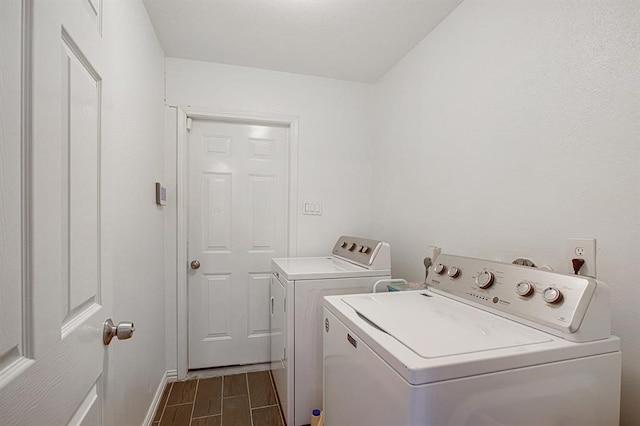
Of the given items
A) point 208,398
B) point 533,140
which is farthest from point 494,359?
point 208,398

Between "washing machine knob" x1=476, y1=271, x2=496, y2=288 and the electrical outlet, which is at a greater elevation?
the electrical outlet

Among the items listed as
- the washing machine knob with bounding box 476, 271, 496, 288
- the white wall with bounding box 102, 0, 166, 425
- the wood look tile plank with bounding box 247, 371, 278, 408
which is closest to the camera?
the washing machine knob with bounding box 476, 271, 496, 288

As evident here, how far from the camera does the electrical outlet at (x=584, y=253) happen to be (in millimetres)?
949

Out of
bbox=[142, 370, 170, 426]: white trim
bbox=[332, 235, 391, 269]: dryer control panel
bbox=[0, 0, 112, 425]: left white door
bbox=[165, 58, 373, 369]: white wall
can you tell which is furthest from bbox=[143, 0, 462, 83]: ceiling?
bbox=[142, 370, 170, 426]: white trim

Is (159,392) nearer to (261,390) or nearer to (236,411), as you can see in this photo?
(236,411)

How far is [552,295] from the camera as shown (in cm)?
83

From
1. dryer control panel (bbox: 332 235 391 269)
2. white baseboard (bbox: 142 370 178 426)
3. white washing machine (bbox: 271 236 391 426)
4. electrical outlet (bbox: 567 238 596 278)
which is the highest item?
electrical outlet (bbox: 567 238 596 278)

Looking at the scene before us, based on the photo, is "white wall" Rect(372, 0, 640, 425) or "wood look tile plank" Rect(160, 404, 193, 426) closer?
"white wall" Rect(372, 0, 640, 425)

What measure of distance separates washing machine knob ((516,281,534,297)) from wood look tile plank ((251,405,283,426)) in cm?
153

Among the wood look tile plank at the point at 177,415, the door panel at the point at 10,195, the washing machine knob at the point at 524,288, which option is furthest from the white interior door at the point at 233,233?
the door panel at the point at 10,195

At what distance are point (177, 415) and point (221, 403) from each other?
258mm

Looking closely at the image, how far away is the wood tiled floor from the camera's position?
1.71 m

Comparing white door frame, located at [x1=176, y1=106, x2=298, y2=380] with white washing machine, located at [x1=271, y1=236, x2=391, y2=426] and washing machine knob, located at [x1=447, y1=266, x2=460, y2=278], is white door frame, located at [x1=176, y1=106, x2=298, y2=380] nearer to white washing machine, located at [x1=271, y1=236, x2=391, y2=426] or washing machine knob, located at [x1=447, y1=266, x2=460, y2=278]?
white washing machine, located at [x1=271, y1=236, x2=391, y2=426]

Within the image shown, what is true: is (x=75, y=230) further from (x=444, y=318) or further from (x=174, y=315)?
(x=174, y=315)
